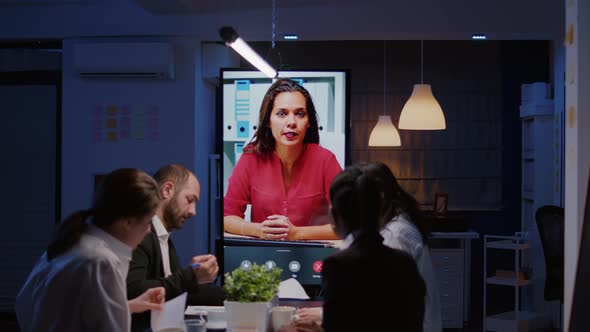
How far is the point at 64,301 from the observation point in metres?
2.47

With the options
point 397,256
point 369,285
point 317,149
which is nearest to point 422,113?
point 317,149

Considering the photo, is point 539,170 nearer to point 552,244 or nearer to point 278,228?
point 552,244

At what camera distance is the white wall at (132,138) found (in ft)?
24.0

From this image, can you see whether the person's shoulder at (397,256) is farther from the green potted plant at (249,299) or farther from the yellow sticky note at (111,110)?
the yellow sticky note at (111,110)

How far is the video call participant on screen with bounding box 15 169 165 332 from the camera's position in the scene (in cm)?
247

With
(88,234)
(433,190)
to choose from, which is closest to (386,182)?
(88,234)

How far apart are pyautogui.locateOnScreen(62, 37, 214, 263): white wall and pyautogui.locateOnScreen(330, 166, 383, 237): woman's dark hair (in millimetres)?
4595

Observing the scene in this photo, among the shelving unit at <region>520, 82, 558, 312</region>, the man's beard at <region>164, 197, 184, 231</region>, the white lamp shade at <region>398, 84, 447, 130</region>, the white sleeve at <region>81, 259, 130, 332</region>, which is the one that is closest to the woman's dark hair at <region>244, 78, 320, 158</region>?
the man's beard at <region>164, 197, 184, 231</region>

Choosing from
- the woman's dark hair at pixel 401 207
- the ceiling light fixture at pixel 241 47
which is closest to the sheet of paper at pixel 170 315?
the woman's dark hair at pixel 401 207

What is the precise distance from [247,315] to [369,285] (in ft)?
2.69

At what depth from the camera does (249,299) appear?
336 centimetres

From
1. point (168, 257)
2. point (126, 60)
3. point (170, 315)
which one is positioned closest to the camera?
point (170, 315)

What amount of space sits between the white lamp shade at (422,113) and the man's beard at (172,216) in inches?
164

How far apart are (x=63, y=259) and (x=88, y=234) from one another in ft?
0.45
